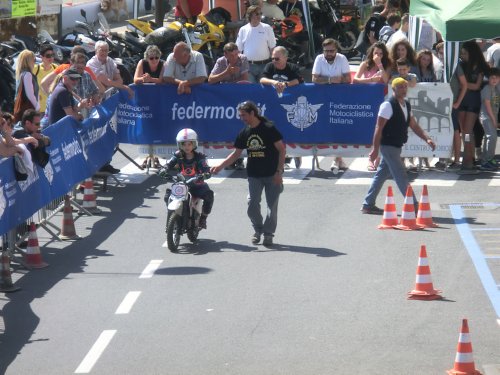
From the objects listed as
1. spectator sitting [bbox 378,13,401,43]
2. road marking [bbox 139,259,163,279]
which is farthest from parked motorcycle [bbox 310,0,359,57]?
road marking [bbox 139,259,163,279]

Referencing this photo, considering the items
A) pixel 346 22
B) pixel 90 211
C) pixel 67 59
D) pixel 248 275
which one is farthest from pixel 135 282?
pixel 346 22

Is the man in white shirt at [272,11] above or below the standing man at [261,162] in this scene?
above

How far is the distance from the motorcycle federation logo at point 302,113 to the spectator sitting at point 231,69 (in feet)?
3.13

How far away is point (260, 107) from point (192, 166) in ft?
15.7

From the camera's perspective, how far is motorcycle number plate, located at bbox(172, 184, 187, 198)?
50.0 feet

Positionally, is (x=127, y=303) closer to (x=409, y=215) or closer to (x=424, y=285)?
(x=424, y=285)

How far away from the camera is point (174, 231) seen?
49.8ft

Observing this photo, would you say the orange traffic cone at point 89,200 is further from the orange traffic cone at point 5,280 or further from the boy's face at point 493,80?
the boy's face at point 493,80

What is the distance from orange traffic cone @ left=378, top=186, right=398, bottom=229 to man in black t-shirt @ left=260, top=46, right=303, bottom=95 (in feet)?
14.4

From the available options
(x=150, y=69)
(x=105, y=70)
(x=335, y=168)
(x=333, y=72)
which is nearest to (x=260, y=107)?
(x=333, y=72)

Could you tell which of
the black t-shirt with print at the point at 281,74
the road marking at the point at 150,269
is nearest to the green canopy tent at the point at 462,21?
the black t-shirt with print at the point at 281,74

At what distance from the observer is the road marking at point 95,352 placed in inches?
428

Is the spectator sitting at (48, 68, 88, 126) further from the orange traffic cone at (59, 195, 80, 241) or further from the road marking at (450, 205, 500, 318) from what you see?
the road marking at (450, 205, 500, 318)

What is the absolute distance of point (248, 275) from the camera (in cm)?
1402
